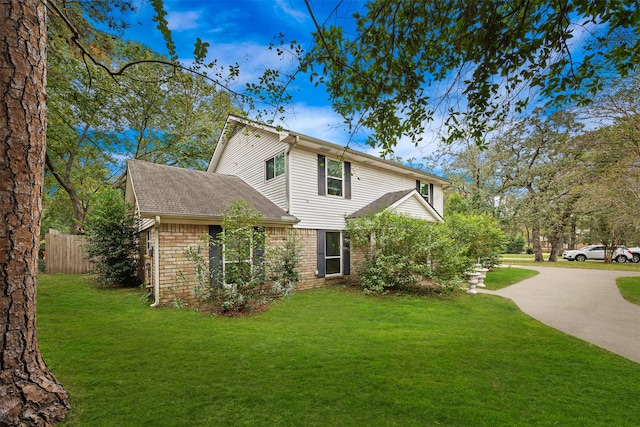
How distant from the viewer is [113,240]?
9.93 m

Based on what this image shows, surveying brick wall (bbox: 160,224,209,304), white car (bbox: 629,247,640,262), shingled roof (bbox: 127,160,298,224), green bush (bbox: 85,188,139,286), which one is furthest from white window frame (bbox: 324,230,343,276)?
white car (bbox: 629,247,640,262)

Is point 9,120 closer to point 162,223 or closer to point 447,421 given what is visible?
point 447,421

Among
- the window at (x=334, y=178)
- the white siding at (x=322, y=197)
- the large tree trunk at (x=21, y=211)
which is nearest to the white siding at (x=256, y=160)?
the white siding at (x=322, y=197)

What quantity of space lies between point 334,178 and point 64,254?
13.4 m

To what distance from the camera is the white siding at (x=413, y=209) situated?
11.8m

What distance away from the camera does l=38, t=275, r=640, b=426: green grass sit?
2.69 metres

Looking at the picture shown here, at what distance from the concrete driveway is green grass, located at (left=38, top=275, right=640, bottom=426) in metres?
0.62

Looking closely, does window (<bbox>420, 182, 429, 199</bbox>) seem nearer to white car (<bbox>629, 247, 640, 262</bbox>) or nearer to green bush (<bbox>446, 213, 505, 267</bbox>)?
green bush (<bbox>446, 213, 505, 267</bbox>)

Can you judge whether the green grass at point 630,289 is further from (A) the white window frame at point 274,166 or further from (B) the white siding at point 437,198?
(A) the white window frame at point 274,166

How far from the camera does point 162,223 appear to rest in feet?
23.6

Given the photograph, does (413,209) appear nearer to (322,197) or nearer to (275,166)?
(322,197)

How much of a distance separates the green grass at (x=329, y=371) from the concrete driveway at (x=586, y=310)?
2.04 feet

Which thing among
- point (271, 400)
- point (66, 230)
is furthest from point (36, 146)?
point (66, 230)

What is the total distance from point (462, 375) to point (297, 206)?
740 centimetres
